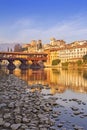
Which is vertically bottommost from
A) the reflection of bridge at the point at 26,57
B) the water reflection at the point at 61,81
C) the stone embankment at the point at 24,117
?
the water reflection at the point at 61,81

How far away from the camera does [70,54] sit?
4685 inches

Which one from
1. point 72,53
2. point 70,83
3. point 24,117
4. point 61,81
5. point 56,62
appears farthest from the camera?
point 72,53

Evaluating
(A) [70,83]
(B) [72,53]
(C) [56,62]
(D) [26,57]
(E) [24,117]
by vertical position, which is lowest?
(A) [70,83]

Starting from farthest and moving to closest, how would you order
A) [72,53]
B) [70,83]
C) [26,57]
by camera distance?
[72,53] < [26,57] < [70,83]

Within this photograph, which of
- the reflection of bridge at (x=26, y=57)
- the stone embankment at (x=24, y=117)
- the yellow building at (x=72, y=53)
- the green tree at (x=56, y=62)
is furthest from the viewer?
the green tree at (x=56, y=62)

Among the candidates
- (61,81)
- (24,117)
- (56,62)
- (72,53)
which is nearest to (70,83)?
(61,81)

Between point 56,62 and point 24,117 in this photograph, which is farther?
point 56,62

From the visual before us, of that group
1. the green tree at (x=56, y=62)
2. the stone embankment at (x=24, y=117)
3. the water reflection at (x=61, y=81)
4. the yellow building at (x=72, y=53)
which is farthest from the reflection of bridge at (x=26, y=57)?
the stone embankment at (x=24, y=117)

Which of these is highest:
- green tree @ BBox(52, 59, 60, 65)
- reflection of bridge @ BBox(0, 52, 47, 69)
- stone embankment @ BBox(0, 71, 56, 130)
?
reflection of bridge @ BBox(0, 52, 47, 69)

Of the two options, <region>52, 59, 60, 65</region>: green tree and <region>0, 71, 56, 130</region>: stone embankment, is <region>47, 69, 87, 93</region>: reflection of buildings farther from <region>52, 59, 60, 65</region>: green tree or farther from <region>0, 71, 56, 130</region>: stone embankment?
<region>52, 59, 60, 65</region>: green tree

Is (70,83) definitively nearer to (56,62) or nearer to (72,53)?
(56,62)

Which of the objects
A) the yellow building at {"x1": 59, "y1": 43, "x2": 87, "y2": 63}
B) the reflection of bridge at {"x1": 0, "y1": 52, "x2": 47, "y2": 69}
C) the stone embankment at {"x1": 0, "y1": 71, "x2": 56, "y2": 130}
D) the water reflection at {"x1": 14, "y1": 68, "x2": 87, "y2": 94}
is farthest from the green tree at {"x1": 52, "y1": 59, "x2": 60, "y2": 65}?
the stone embankment at {"x1": 0, "y1": 71, "x2": 56, "y2": 130}

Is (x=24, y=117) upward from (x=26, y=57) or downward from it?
downward

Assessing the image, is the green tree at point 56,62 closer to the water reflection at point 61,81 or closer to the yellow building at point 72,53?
the yellow building at point 72,53
